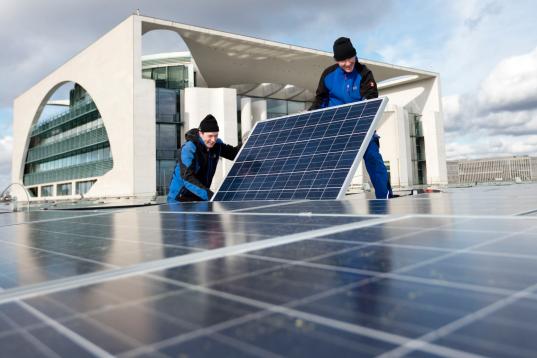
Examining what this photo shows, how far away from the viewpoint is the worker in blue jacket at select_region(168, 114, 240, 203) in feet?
32.0

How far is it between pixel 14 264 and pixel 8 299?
106 cm

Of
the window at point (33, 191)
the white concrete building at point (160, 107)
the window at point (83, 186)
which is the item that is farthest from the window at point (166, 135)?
the window at point (33, 191)

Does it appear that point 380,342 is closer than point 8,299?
Yes

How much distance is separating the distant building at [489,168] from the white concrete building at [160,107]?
139 meters

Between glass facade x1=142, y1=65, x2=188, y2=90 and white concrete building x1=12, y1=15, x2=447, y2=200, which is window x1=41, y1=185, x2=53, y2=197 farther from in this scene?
glass facade x1=142, y1=65, x2=188, y2=90

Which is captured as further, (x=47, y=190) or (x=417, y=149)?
(x=417, y=149)

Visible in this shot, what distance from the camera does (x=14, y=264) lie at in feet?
8.45

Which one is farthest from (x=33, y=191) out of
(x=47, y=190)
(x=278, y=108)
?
(x=278, y=108)

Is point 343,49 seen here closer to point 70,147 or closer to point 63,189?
point 70,147

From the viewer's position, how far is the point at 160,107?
119 feet

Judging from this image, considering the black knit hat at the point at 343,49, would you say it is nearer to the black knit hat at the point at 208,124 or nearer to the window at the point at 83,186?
the black knit hat at the point at 208,124

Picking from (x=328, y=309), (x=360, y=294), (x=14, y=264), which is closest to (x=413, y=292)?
(x=360, y=294)

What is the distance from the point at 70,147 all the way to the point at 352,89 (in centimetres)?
4263

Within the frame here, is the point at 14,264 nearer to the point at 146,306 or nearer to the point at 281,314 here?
the point at 146,306
